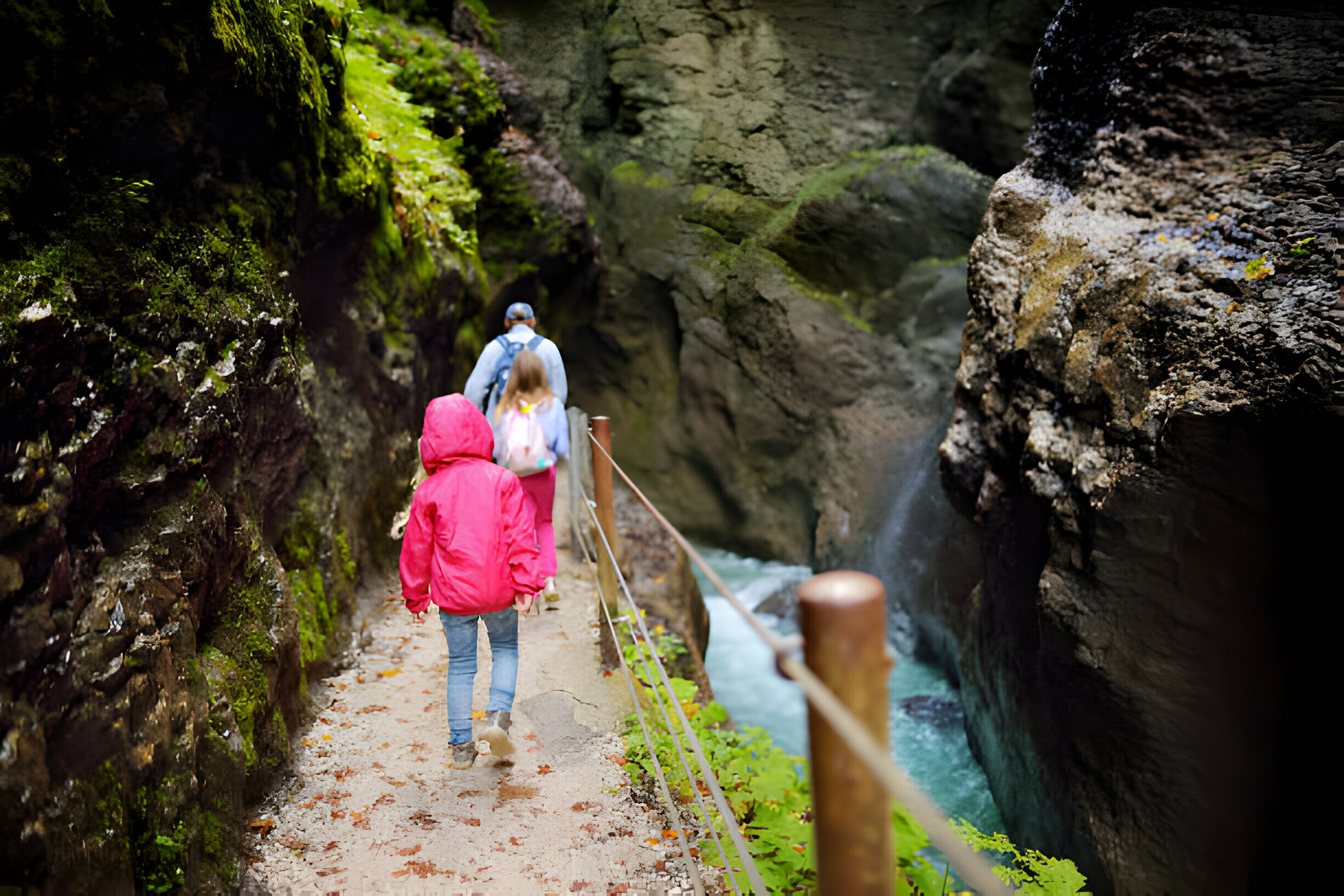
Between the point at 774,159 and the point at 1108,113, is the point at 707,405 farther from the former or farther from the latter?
the point at 1108,113

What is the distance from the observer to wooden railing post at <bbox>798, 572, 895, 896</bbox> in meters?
1.08

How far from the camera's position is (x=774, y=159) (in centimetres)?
759

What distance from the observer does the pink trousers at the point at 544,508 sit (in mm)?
4637

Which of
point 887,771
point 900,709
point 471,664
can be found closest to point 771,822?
point 471,664

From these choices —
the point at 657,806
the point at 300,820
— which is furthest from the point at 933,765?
the point at 300,820

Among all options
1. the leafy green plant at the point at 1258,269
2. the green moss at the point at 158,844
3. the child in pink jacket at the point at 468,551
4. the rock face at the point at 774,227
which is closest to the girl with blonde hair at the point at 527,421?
the child in pink jacket at the point at 468,551

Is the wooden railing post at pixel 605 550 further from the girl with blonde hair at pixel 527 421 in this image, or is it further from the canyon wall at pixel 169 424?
the canyon wall at pixel 169 424

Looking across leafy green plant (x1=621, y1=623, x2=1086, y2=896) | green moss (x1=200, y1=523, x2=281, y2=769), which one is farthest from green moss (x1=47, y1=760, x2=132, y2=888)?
leafy green plant (x1=621, y1=623, x2=1086, y2=896)

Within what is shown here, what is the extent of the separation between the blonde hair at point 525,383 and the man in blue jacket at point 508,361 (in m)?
0.21

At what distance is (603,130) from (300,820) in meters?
8.88

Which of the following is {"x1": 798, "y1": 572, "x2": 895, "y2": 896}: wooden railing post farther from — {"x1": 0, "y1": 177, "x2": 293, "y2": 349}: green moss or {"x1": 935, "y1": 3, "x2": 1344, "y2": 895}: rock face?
{"x1": 935, "y1": 3, "x2": 1344, "y2": 895}: rock face

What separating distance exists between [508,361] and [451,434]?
1560 millimetres

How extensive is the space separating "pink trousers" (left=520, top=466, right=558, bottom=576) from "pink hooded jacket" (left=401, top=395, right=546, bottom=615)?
127cm

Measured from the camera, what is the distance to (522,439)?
171 inches
